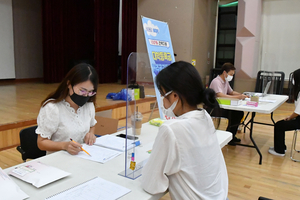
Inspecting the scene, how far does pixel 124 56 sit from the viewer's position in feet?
27.0

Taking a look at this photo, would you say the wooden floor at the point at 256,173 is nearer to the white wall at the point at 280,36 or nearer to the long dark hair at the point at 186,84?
the long dark hair at the point at 186,84

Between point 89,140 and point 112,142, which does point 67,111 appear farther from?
point 112,142

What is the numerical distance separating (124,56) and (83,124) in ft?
21.8

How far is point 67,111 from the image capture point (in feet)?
5.60

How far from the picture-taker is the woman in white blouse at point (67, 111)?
1613 millimetres

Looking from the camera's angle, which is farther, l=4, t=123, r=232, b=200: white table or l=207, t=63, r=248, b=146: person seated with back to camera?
l=207, t=63, r=248, b=146: person seated with back to camera

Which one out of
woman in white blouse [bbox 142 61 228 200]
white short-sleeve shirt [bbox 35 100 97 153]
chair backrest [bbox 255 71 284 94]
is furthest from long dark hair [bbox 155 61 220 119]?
chair backrest [bbox 255 71 284 94]

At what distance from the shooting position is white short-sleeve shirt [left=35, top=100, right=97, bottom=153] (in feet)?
5.30

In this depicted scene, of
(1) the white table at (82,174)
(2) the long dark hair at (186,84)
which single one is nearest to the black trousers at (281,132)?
(1) the white table at (82,174)

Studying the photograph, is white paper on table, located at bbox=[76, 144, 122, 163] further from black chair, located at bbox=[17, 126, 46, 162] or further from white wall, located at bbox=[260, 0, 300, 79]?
white wall, located at bbox=[260, 0, 300, 79]

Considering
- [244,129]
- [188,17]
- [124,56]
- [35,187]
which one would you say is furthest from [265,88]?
[124,56]

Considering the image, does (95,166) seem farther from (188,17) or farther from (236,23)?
(236,23)

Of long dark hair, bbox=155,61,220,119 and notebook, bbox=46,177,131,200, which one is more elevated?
long dark hair, bbox=155,61,220,119

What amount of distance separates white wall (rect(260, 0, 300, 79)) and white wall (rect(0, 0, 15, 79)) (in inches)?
277
